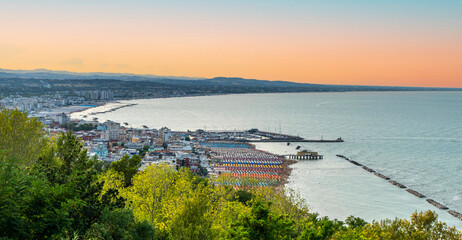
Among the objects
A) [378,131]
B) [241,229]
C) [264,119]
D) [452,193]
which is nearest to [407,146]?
[378,131]

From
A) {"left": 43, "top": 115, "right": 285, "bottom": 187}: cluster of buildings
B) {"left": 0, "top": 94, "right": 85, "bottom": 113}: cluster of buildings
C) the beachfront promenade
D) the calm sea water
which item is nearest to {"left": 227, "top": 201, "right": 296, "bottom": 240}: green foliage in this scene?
the calm sea water

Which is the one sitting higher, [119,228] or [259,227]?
[259,227]

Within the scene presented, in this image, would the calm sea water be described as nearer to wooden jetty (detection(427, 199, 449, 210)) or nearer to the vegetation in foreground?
wooden jetty (detection(427, 199, 449, 210))

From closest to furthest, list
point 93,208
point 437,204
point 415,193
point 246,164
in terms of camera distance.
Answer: point 93,208
point 437,204
point 415,193
point 246,164

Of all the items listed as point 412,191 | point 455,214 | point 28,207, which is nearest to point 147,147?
point 412,191

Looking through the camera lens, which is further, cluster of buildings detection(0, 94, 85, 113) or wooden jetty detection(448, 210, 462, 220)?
cluster of buildings detection(0, 94, 85, 113)

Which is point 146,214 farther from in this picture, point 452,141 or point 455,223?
point 452,141

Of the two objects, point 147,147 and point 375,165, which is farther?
point 147,147

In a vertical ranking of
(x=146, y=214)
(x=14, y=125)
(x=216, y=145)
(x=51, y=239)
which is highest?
(x=14, y=125)

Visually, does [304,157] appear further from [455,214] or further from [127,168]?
[127,168]
